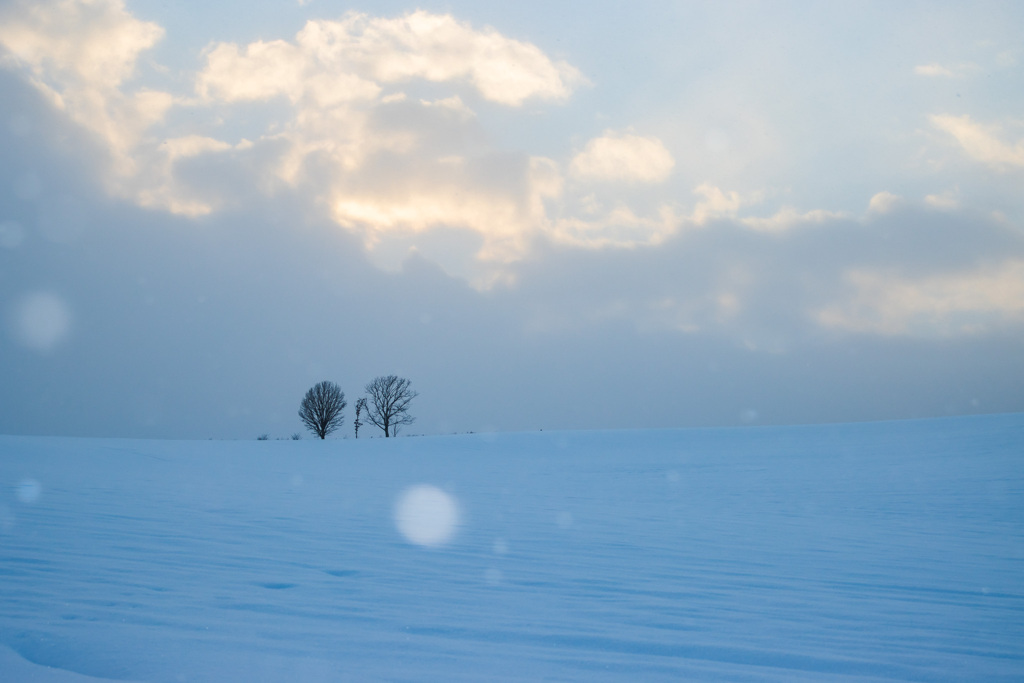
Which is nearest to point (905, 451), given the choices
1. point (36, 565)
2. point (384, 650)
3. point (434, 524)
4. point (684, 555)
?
point (684, 555)

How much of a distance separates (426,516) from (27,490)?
15.6 ft

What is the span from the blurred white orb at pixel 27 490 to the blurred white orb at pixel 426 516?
13.0ft

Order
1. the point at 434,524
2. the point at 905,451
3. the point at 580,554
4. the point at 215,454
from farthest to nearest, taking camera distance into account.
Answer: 1. the point at 215,454
2. the point at 905,451
3. the point at 434,524
4. the point at 580,554

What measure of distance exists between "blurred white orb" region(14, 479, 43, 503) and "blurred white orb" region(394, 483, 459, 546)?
395 cm

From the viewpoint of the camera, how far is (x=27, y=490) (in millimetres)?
6828

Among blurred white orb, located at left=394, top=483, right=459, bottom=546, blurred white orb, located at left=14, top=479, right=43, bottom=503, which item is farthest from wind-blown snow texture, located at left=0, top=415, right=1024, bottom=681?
blurred white orb, located at left=394, top=483, right=459, bottom=546

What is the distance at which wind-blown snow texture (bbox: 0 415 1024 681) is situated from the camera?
2740 millimetres

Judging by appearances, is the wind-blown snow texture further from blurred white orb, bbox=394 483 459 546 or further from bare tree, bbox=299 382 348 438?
bare tree, bbox=299 382 348 438

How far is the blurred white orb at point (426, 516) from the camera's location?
571 cm

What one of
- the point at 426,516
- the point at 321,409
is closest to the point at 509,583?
the point at 426,516

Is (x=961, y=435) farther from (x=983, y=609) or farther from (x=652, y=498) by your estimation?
(x=983, y=609)

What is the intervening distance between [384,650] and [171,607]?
137cm

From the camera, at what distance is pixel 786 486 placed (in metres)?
10.8

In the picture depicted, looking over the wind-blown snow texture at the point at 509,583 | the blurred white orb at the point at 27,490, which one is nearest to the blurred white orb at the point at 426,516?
the wind-blown snow texture at the point at 509,583
